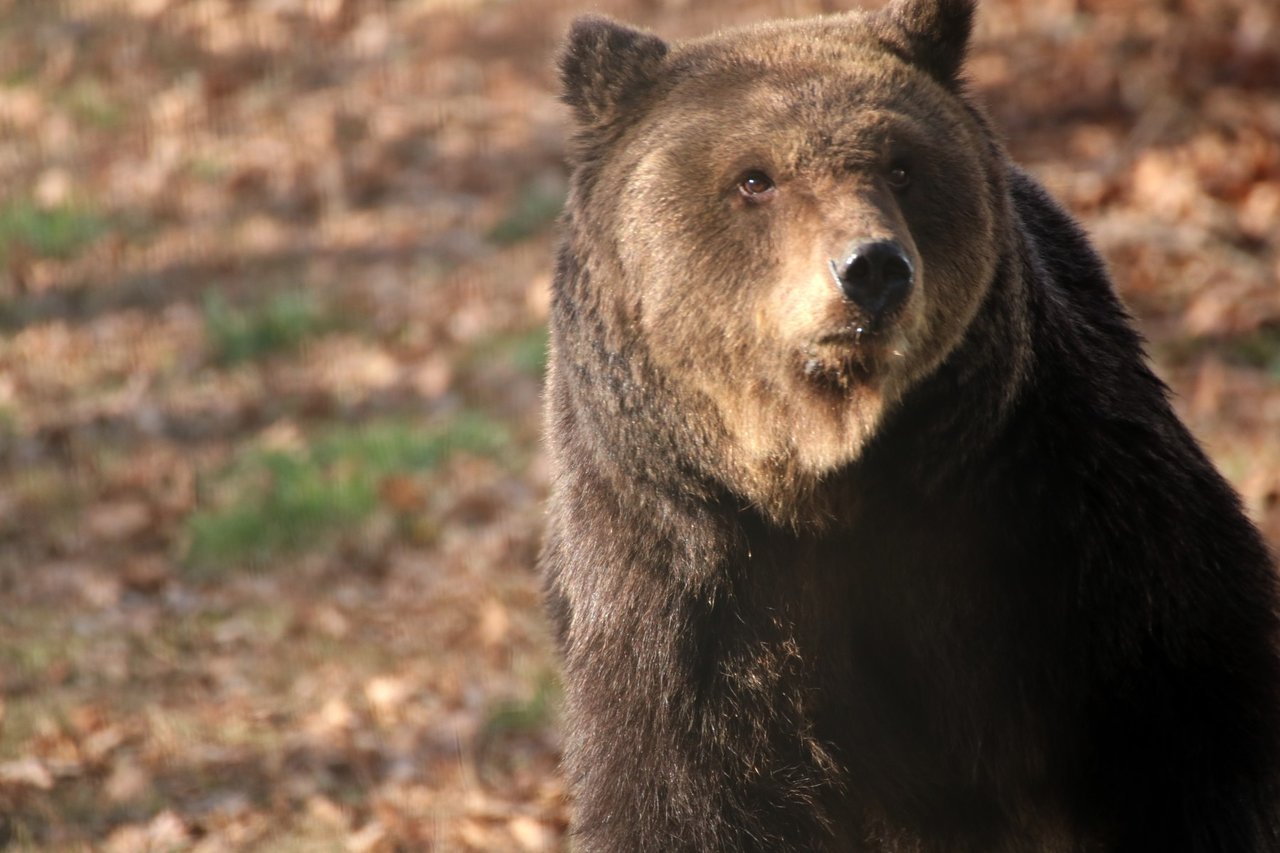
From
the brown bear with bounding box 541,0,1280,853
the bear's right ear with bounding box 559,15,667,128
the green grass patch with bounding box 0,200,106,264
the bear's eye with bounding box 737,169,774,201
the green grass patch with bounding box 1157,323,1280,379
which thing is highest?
the bear's right ear with bounding box 559,15,667,128

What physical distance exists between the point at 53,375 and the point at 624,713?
657cm

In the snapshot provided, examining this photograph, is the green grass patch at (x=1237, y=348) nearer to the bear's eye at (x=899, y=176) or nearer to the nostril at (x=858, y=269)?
the bear's eye at (x=899, y=176)

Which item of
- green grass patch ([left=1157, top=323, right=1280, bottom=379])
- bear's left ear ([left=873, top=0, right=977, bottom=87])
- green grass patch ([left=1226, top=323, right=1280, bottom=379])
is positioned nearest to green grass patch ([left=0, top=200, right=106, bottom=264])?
green grass patch ([left=1157, top=323, right=1280, bottom=379])

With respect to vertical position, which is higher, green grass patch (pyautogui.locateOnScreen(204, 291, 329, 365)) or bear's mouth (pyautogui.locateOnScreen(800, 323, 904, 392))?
bear's mouth (pyautogui.locateOnScreen(800, 323, 904, 392))

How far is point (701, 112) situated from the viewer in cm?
350

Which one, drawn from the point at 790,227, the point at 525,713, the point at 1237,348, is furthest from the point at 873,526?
the point at 1237,348

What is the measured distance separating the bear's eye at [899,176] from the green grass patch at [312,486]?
468 cm

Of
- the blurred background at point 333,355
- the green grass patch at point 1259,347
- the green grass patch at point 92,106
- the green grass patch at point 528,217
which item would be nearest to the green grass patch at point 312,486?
the blurred background at point 333,355

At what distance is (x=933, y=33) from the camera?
361 centimetres

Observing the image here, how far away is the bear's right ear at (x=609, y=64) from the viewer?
3.67 metres

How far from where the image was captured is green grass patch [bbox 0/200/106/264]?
10586 mm

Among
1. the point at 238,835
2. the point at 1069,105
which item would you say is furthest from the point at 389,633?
the point at 1069,105

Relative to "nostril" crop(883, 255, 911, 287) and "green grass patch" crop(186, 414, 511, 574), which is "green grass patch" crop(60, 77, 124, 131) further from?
"nostril" crop(883, 255, 911, 287)

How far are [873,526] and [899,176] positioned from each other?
2.44 ft
